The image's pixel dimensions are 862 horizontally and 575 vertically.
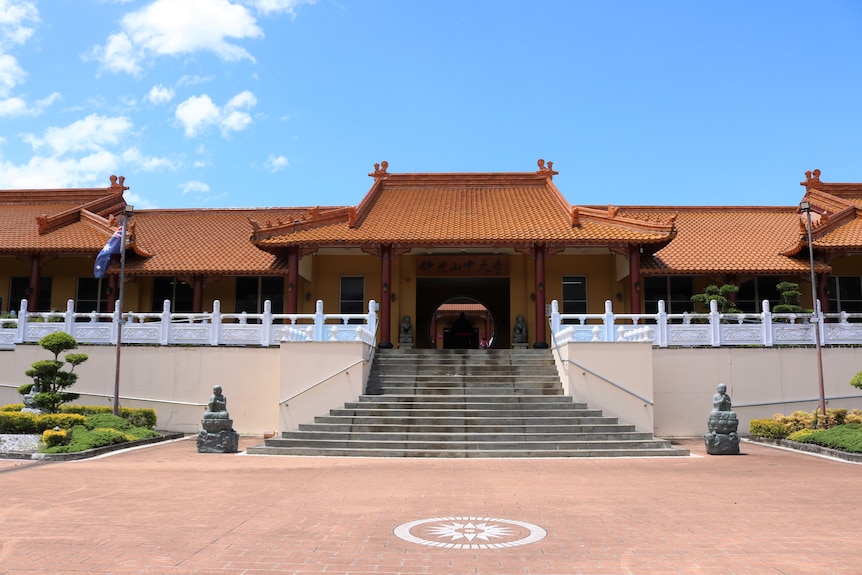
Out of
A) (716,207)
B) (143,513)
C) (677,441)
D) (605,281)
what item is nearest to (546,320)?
(605,281)

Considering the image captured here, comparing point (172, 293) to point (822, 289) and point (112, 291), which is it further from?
point (822, 289)

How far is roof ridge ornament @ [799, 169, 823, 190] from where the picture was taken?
80.3 ft

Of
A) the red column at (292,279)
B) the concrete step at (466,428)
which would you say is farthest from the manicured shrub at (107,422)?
the red column at (292,279)

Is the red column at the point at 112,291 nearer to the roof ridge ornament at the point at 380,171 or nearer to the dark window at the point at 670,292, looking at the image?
the roof ridge ornament at the point at 380,171

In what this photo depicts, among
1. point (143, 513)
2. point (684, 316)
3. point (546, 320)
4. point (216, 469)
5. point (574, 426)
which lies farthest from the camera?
point (546, 320)

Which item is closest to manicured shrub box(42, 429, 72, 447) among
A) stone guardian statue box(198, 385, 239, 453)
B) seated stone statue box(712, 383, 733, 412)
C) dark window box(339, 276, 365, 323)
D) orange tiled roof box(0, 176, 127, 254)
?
stone guardian statue box(198, 385, 239, 453)

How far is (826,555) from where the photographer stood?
5586mm

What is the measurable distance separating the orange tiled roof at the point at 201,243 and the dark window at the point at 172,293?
3.17ft

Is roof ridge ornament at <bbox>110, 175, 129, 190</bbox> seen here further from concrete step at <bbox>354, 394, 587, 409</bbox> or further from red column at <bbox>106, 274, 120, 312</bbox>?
concrete step at <bbox>354, 394, 587, 409</bbox>

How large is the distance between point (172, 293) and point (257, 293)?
279 cm

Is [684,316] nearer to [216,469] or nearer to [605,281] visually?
[605,281]

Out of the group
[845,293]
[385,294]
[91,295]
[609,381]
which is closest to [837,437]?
[609,381]

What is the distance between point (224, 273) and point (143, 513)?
14550 mm

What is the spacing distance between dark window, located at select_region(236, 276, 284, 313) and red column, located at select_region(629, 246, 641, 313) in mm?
10789
